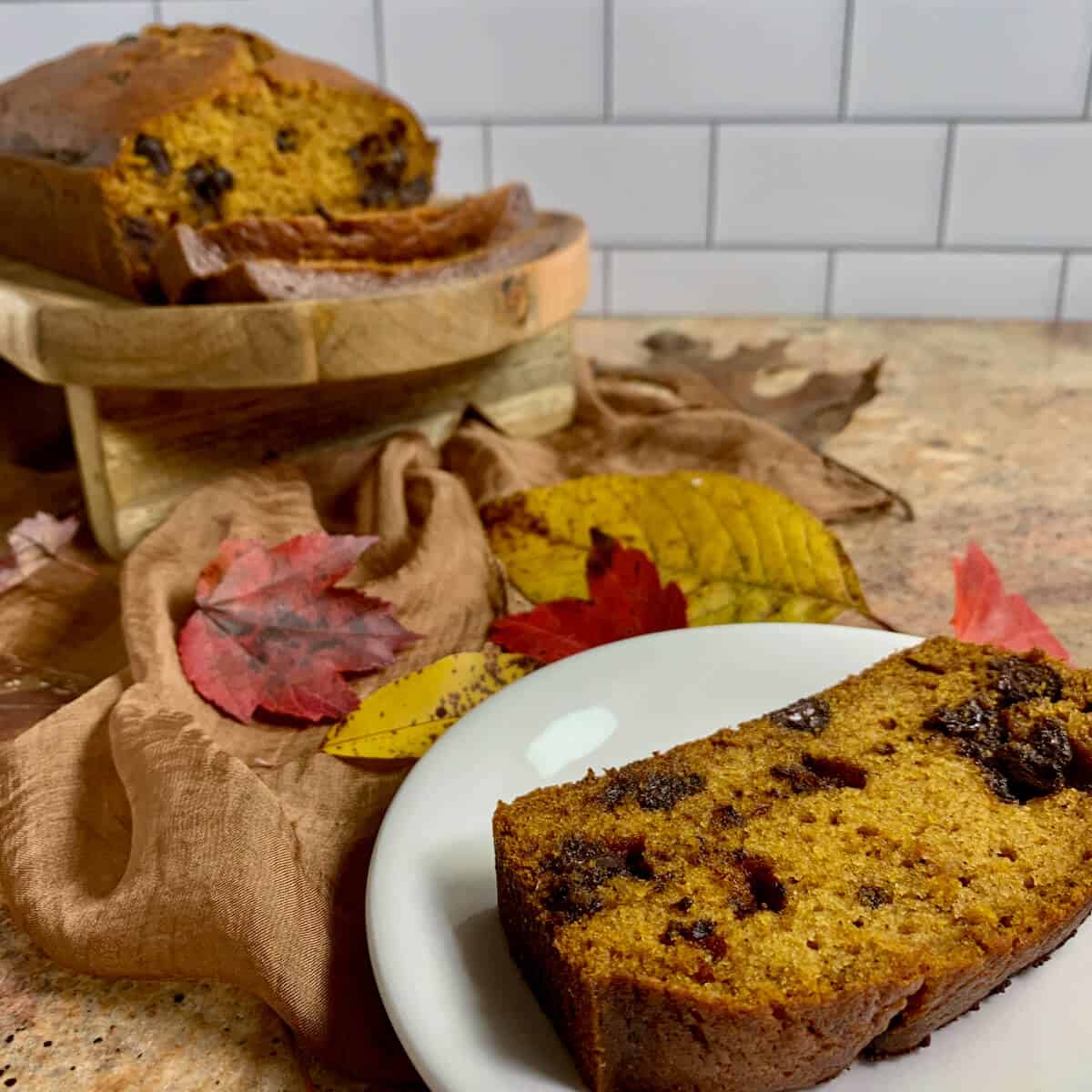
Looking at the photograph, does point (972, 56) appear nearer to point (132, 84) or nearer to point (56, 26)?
point (132, 84)

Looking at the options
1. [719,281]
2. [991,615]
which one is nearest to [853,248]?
[719,281]

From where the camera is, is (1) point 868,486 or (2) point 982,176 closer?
(1) point 868,486

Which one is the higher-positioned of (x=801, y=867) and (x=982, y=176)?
(x=982, y=176)

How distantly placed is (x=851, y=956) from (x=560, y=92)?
1.37 m

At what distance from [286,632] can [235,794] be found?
182 millimetres

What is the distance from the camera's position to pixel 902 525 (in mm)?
983

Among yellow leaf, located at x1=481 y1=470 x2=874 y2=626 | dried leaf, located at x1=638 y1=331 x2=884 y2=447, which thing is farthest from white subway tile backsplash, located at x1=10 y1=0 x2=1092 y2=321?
yellow leaf, located at x1=481 y1=470 x2=874 y2=626

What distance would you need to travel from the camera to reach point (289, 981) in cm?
51

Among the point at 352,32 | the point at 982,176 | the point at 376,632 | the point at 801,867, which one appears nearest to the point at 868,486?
the point at 376,632

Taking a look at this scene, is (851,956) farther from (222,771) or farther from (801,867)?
(222,771)

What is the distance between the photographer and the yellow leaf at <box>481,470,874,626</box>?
0.80 m

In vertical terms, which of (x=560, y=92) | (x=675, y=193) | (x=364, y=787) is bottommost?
(x=364, y=787)

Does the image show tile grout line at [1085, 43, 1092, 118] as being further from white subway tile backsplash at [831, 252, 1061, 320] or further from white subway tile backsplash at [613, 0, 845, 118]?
white subway tile backsplash at [613, 0, 845, 118]

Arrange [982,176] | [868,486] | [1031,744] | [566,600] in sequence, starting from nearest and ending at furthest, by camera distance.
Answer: [1031,744] → [566,600] → [868,486] → [982,176]
